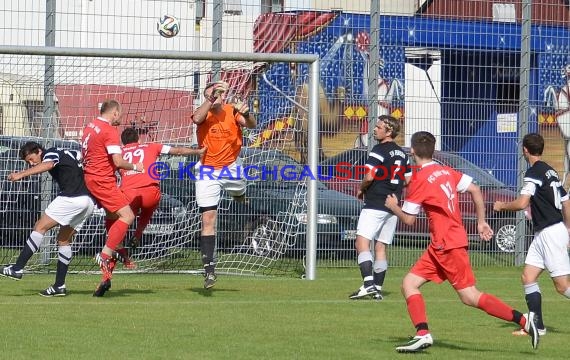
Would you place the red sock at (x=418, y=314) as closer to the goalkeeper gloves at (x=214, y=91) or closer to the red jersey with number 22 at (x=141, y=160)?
the goalkeeper gloves at (x=214, y=91)

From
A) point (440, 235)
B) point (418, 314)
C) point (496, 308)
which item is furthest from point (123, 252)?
point (496, 308)

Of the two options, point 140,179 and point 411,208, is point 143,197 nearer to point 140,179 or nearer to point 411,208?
point 140,179

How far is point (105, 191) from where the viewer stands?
1288cm

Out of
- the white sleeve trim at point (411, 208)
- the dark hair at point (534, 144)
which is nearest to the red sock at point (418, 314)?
the white sleeve trim at point (411, 208)

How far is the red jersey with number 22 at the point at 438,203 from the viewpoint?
31.4ft

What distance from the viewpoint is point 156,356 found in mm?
8875

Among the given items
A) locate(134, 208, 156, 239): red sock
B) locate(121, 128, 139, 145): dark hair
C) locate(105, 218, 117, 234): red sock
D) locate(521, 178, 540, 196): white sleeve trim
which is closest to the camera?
locate(521, 178, 540, 196): white sleeve trim

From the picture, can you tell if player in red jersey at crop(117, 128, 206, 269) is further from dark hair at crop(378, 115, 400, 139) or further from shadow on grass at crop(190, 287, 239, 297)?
dark hair at crop(378, 115, 400, 139)

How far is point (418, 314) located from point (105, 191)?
4.70 metres

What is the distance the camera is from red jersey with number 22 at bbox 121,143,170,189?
599 inches

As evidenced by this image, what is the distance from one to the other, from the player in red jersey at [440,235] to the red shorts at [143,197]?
623 centimetres

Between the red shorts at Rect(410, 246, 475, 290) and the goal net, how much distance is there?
6.84m

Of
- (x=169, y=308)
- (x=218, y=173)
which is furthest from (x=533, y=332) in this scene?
(x=218, y=173)

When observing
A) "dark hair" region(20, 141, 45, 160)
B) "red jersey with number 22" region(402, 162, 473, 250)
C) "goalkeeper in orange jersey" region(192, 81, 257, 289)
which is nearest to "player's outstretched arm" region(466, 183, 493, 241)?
"red jersey with number 22" region(402, 162, 473, 250)
